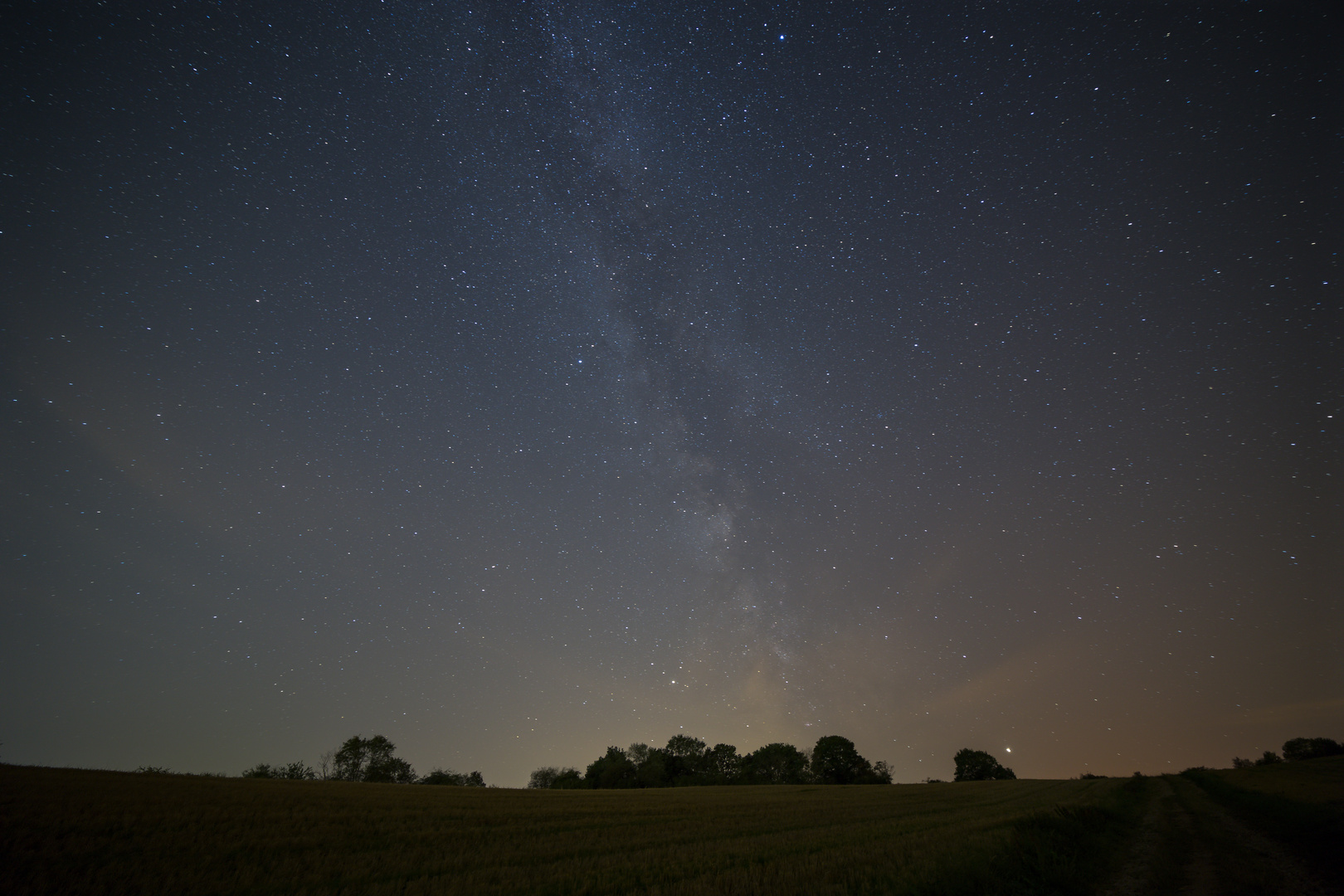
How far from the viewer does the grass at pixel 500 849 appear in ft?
27.3

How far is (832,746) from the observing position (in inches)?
3676

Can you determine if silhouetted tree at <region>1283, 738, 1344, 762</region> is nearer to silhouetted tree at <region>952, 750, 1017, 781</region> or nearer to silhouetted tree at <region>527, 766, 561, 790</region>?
silhouetted tree at <region>952, 750, 1017, 781</region>

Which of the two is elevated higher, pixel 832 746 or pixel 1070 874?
pixel 1070 874

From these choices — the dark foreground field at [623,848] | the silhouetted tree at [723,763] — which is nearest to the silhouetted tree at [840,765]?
the silhouetted tree at [723,763]

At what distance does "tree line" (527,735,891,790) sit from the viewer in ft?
267

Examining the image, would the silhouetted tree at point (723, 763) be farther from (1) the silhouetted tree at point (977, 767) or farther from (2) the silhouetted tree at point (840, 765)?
(1) the silhouetted tree at point (977, 767)

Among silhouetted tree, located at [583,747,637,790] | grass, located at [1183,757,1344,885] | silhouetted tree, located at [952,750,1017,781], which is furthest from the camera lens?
silhouetted tree, located at [952,750,1017,781]

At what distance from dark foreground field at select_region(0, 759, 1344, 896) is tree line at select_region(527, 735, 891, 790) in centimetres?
7208

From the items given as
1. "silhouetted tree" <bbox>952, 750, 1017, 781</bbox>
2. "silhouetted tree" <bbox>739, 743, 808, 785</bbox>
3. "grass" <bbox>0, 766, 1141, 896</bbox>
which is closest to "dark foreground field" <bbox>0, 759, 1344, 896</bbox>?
"grass" <bbox>0, 766, 1141, 896</bbox>

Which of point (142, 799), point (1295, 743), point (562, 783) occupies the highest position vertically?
point (142, 799)

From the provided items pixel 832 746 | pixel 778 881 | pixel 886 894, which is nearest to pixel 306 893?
pixel 778 881

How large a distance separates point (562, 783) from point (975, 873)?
9308 centimetres

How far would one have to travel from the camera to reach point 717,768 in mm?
96438

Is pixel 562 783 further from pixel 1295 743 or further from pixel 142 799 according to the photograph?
pixel 1295 743
